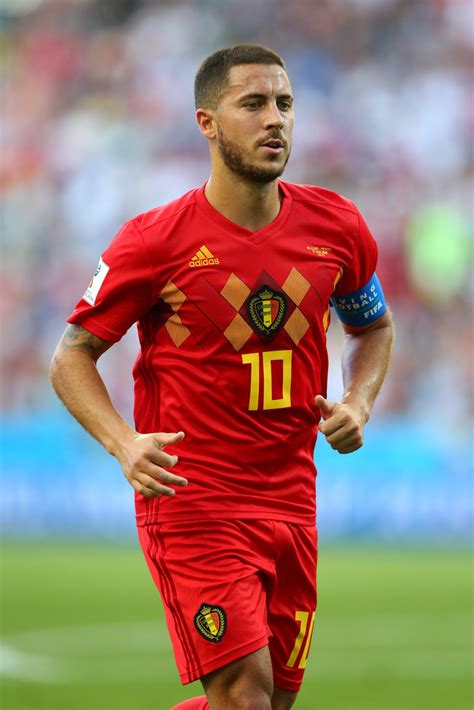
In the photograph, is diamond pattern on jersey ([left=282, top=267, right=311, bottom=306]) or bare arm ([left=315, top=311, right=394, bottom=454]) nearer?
bare arm ([left=315, top=311, right=394, bottom=454])

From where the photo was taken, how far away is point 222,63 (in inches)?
185

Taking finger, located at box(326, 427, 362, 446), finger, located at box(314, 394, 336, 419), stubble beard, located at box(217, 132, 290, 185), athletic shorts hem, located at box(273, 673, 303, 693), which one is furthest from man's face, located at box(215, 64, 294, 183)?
athletic shorts hem, located at box(273, 673, 303, 693)

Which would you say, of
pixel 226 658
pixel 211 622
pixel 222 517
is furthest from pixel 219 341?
pixel 226 658

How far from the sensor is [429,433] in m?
15.5

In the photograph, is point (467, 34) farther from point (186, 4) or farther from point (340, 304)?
point (340, 304)

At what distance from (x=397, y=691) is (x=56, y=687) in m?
2.00

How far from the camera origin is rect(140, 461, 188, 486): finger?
13.7ft

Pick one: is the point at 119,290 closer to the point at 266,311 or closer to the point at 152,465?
the point at 266,311

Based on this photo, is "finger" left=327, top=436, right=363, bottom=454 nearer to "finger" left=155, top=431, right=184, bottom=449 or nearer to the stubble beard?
"finger" left=155, top=431, right=184, bottom=449

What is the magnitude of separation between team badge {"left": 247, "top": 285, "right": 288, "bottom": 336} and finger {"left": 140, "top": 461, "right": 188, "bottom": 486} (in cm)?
66

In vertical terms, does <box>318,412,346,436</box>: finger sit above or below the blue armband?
below

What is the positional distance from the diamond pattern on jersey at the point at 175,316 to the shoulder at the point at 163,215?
0.68 feet

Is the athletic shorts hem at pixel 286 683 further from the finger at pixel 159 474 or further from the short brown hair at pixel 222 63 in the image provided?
the short brown hair at pixel 222 63

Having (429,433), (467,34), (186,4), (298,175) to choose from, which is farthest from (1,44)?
(429,433)
